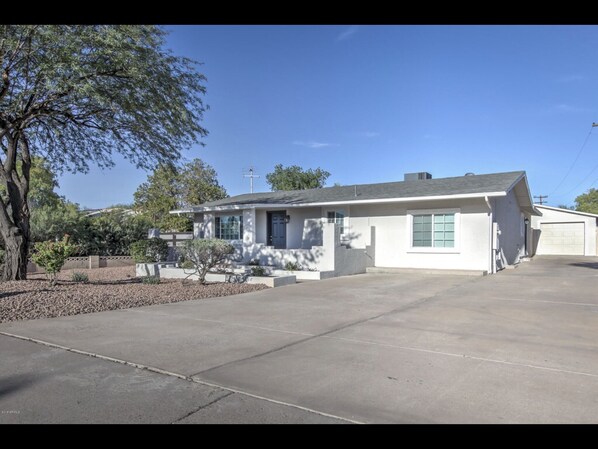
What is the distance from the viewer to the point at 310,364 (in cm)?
542

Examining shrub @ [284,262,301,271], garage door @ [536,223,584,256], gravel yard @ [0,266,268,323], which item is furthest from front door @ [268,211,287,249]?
garage door @ [536,223,584,256]

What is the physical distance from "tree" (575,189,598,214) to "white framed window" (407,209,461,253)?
4910 cm

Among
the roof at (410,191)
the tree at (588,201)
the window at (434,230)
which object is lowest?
the window at (434,230)

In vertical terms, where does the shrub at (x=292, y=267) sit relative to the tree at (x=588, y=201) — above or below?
below

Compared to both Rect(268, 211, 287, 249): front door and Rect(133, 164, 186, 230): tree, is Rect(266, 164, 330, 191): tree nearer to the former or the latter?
Rect(133, 164, 186, 230): tree

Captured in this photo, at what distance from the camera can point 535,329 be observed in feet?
23.9

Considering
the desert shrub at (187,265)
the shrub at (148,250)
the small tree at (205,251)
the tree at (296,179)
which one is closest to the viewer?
the small tree at (205,251)

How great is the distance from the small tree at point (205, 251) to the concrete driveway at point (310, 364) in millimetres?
3632

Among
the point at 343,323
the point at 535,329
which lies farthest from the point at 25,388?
the point at 535,329

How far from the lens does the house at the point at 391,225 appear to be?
16.3m

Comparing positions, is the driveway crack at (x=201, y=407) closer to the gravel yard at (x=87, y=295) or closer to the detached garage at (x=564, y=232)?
the gravel yard at (x=87, y=295)

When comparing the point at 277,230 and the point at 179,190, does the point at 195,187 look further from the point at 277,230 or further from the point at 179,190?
the point at 277,230

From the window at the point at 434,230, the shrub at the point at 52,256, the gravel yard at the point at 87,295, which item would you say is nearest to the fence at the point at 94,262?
the gravel yard at the point at 87,295
